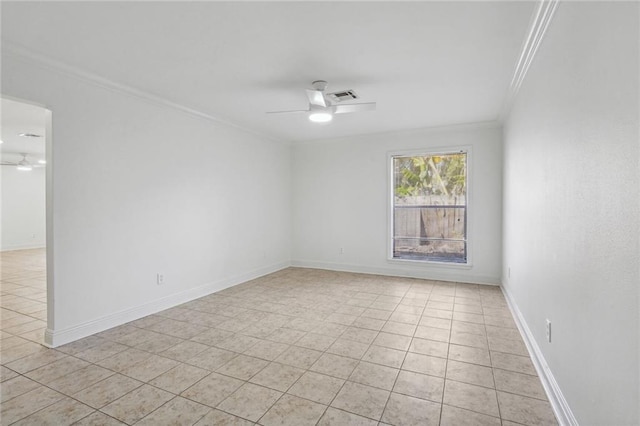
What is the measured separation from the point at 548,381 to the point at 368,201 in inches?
153

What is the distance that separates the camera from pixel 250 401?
6.70 ft

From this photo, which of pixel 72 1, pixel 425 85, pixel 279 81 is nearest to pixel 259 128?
pixel 279 81

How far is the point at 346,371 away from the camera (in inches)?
94.3

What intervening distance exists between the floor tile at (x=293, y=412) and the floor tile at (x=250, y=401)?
0.05m

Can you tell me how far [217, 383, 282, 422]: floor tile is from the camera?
6.32 ft

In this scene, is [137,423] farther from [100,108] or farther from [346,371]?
[100,108]

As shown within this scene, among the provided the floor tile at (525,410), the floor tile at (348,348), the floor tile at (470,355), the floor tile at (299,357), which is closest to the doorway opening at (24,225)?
the floor tile at (299,357)

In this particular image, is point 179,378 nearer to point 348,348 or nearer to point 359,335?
point 348,348

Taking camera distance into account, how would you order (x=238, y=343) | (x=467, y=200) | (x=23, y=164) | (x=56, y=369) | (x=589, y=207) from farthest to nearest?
→ (x=23, y=164)
(x=467, y=200)
(x=238, y=343)
(x=56, y=369)
(x=589, y=207)

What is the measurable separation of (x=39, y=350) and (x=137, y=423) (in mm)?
1641

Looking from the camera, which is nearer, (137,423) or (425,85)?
(137,423)

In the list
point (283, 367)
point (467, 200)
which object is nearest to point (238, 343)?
point (283, 367)

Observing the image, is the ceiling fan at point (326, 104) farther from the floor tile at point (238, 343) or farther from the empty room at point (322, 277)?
the floor tile at point (238, 343)

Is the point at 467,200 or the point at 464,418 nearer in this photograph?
the point at 464,418
